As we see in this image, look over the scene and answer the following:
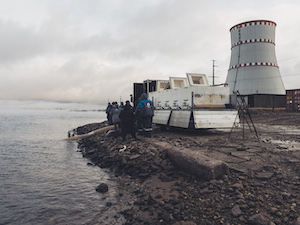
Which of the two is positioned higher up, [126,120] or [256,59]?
[256,59]

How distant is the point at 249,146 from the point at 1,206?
28.1 feet

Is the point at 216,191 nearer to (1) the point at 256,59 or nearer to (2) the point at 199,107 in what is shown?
(2) the point at 199,107

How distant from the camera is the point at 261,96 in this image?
96.5ft

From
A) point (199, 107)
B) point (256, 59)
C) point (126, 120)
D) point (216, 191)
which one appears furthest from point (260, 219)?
point (256, 59)

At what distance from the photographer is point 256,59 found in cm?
2841

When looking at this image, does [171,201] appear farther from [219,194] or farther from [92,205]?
[92,205]

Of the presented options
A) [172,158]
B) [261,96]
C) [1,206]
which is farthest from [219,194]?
[261,96]

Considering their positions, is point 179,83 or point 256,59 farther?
point 256,59

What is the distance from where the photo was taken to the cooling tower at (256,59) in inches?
1105

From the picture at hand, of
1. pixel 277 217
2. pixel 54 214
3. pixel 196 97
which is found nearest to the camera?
pixel 277 217

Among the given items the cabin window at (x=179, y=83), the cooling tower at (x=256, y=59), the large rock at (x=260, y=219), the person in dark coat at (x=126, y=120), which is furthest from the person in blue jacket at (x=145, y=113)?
the cooling tower at (x=256, y=59)

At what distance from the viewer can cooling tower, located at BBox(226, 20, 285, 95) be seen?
28.1 meters

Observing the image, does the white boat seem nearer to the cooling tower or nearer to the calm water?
the calm water

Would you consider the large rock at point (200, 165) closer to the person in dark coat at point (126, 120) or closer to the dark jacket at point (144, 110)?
the dark jacket at point (144, 110)
